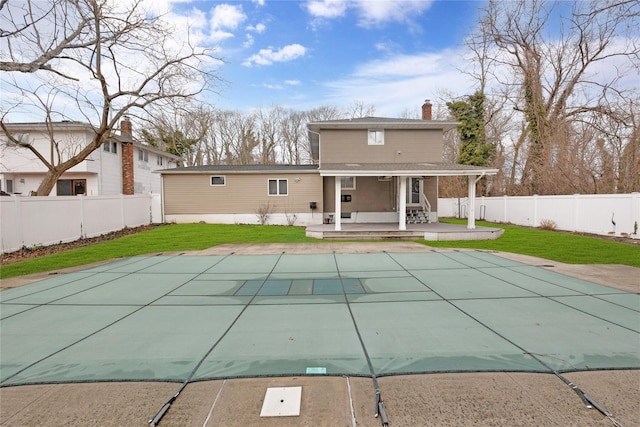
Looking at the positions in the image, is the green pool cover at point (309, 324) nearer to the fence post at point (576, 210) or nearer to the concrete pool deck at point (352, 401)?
the concrete pool deck at point (352, 401)

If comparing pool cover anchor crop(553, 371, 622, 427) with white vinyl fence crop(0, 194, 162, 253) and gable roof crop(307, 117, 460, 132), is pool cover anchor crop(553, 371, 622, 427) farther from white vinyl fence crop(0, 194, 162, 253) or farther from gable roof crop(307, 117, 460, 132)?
gable roof crop(307, 117, 460, 132)

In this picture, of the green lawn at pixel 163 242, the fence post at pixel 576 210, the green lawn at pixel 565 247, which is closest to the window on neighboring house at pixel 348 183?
the green lawn at pixel 163 242

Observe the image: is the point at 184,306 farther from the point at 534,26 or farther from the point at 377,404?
the point at 534,26

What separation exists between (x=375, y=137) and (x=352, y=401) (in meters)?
14.1

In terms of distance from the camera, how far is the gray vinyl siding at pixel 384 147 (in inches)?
595

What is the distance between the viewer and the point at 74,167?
1728cm

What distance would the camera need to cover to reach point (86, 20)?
11.6 metres

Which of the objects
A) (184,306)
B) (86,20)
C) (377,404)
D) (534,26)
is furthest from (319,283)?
(534,26)

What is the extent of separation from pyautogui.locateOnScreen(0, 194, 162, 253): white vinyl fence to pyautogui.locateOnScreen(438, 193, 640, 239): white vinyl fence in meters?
20.1

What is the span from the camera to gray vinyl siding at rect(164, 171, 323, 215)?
1620cm

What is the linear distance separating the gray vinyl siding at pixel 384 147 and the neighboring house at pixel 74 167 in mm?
11640

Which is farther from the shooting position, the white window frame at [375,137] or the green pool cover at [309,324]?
the white window frame at [375,137]

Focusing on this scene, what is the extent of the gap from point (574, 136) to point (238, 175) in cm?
1926

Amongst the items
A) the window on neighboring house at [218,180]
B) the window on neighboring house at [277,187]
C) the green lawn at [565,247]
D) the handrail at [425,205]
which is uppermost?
the window on neighboring house at [218,180]
